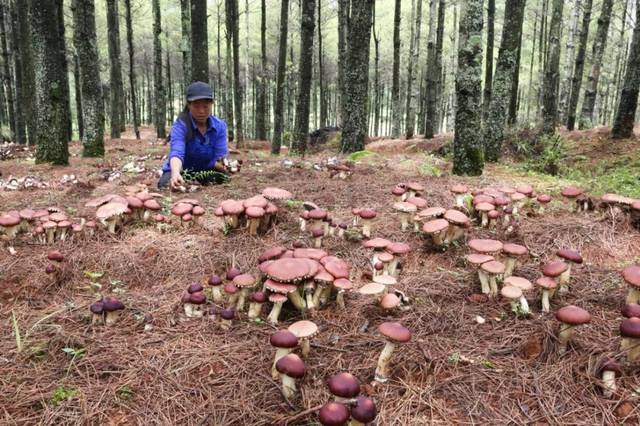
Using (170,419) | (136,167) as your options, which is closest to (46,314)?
(170,419)

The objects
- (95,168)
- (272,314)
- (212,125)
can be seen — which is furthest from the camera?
(95,168)

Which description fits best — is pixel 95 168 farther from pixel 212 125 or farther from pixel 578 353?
pixel 578 353

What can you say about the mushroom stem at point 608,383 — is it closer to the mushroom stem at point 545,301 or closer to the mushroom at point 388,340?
the mushroom stem at point 545,301

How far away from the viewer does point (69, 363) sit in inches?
113

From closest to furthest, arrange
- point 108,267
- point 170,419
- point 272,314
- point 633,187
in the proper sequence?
point 170,419, point 272,314, point 108,267, point 633,187

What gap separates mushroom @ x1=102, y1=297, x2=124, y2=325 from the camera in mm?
3291

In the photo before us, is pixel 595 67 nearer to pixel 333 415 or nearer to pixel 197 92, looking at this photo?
pixel 197 92

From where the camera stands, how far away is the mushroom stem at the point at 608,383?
256 cm

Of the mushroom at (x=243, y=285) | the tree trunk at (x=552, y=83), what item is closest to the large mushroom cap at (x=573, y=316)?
the mushroom at (x=243, y=285)

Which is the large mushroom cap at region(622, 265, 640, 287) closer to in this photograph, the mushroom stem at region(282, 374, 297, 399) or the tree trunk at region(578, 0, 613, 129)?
the mushroom stem at region(282, 374, 297, 399)

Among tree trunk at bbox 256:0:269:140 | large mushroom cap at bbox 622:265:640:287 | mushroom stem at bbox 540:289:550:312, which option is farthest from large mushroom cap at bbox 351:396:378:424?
tree trunk at bbox 256:0:269:140

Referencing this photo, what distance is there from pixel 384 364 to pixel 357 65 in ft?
33.0

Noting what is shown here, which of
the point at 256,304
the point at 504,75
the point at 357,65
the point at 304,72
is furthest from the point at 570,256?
the point at 304,72

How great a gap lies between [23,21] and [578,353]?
1853cm
